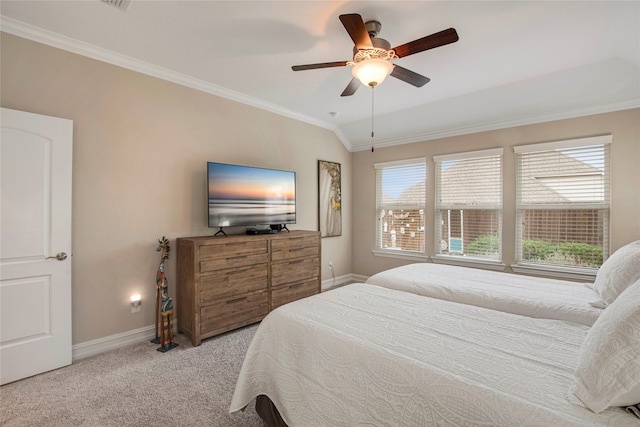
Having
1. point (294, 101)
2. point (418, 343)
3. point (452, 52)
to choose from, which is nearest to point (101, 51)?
point (294, 101)

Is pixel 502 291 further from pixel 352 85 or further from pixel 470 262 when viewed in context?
pixel 352 85

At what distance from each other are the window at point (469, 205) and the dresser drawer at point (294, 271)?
1.95 metres

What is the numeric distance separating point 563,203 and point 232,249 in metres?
3.90

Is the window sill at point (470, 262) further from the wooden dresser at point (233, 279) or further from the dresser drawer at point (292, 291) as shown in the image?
the wooden dresser at point (233, 279)

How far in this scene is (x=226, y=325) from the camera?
306 centimetres

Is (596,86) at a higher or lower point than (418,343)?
higher

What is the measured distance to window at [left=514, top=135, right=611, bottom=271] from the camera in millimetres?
3338

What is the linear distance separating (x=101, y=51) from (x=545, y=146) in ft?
16.0

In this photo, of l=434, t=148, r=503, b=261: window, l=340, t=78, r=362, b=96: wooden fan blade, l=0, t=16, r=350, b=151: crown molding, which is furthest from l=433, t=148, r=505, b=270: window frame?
l=0, t=16, r=350, b=151: crown molding

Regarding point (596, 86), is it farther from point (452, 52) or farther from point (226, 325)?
point (226, 325)

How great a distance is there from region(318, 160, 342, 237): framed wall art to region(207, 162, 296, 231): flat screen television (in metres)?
0.78

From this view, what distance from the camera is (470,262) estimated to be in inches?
163

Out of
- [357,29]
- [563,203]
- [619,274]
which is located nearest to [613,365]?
[619,274]

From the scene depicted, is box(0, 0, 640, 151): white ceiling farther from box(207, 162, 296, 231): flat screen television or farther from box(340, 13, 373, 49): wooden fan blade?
box(207, 162, 296, 231): flat screen television
